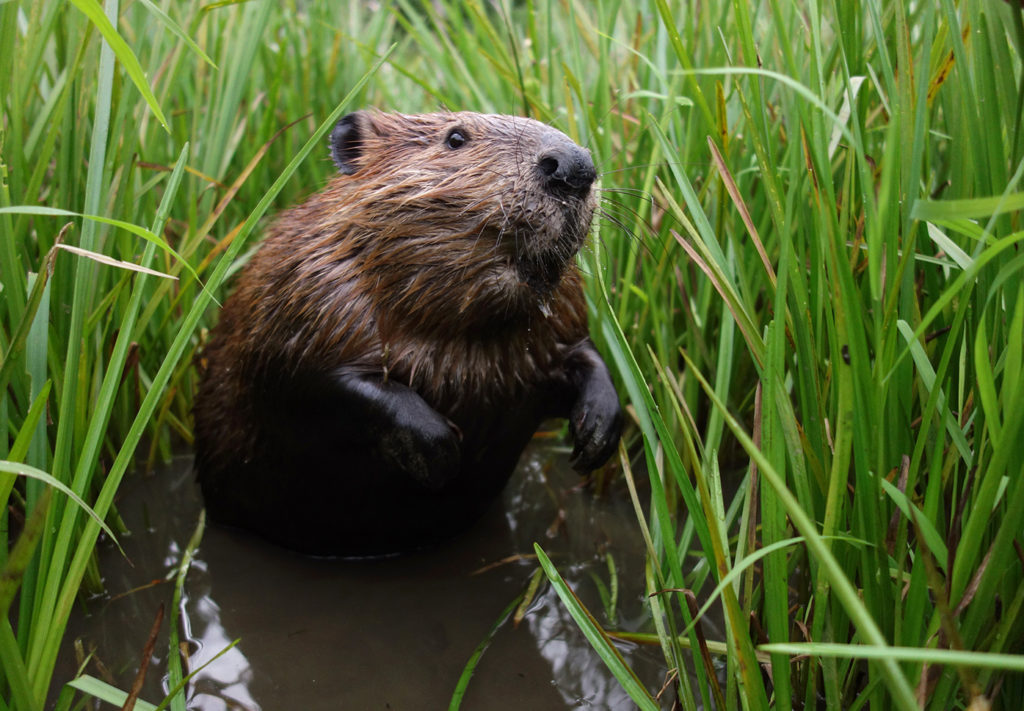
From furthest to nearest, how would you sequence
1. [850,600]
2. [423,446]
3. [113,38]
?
[423,446] → [113,38] → [850,600]

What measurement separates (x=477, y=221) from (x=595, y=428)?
461 mm

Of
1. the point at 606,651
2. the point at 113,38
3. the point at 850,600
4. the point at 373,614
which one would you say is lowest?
the point at 373,614

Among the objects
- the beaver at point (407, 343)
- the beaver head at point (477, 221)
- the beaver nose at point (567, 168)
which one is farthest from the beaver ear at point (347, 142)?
the beaver nose at point (567, 168)

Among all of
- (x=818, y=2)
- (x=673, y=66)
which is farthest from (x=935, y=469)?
(x=673, y=66)

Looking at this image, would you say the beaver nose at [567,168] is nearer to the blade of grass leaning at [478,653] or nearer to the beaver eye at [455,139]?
the beaver eye at [455,139]

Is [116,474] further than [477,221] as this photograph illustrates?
No

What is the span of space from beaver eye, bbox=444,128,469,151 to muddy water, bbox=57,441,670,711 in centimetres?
84

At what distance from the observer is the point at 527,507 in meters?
2.26

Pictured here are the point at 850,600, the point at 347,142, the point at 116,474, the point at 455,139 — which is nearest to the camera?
the point at 850,600

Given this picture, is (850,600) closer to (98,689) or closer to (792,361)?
(792,361)

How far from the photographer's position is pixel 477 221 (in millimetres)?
1631

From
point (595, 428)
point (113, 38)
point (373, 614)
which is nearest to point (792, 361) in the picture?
point (595, 428)

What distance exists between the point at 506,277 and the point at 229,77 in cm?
121

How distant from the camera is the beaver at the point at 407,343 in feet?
5.41
